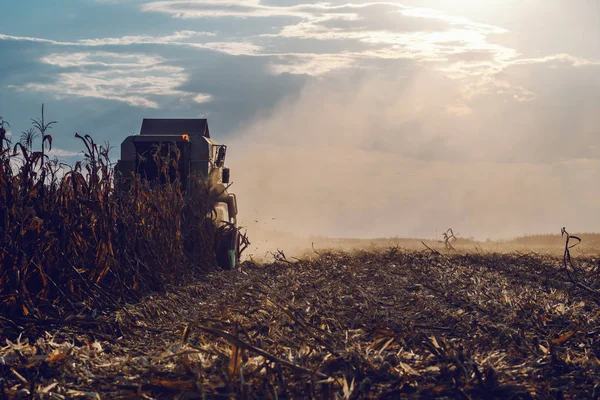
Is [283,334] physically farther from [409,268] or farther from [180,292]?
[409,268]

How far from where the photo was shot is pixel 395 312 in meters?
9.02

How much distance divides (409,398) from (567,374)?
1799 millimetres

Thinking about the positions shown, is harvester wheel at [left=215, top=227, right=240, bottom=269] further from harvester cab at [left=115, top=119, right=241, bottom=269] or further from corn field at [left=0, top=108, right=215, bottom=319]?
corn field at [left=0, top=108, right=215, bottom=319]

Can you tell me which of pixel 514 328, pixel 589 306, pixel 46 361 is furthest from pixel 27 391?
pixel 589 306

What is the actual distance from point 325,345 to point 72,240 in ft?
16.6

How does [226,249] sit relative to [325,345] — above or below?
below

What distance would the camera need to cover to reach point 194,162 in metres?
17.6

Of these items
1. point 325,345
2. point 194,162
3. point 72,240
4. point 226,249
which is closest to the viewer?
point 325,345

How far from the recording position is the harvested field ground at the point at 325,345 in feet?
16.5

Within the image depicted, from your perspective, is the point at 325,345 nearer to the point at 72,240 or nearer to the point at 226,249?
the point at 72,240

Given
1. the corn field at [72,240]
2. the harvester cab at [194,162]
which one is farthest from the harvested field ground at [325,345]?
the harvester cab at [194,162]

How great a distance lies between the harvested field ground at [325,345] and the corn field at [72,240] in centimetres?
48

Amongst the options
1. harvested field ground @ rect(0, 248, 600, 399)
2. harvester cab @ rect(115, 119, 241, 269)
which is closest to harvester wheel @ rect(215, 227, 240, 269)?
harvester cab @ rect(115, 119, 241, 269)

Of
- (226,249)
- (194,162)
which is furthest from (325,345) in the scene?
(194,162)
